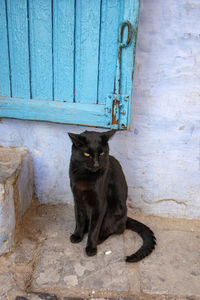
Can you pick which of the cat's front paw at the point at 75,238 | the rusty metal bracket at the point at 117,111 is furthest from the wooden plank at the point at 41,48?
the cat's front paw at the point at 75,238

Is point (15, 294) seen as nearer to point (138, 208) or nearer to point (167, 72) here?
point (138, 208)

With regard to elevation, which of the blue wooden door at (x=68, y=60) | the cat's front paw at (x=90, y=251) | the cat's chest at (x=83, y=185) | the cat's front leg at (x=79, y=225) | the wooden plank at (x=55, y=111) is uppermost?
the blue wooden door at (x=68, y=60)

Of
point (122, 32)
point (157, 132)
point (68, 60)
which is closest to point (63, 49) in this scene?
point (68, 60)

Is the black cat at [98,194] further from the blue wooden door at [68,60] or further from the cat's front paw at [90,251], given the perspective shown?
the blue wooden door at [68,60]

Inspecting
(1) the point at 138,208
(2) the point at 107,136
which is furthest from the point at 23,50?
(1) the point at 138,208

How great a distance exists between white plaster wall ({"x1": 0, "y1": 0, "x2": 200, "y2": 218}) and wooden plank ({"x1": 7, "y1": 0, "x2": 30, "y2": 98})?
0.34m

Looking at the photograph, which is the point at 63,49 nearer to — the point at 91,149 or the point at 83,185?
the point at 91,149

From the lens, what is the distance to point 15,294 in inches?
66.1

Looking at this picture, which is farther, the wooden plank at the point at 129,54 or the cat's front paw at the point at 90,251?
the cat's front paw at the point at 90,251

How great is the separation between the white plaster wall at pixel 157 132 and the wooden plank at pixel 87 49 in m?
0.34

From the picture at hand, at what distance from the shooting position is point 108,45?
6.40 feet

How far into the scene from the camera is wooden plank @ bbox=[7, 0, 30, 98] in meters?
1.96

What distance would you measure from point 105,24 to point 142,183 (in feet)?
4.37

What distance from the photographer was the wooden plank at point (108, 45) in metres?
1.86
